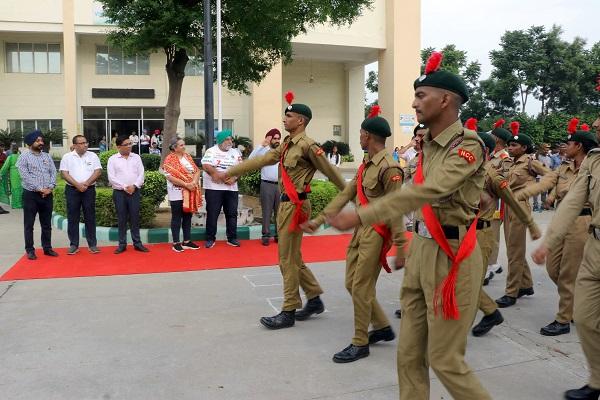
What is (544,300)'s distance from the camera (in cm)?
601

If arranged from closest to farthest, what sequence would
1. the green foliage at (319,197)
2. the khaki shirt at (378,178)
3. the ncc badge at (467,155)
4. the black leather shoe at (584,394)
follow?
1. the ncc badge at (467,155)
2. the black leather shoe at (584,394)
3. the khaki shirt at (378,178)
4. the green foliage at (319,197)

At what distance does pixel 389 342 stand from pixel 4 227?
9221 mm

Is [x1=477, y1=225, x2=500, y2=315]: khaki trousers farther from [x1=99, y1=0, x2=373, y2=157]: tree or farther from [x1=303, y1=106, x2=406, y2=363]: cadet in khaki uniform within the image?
[x1=99, y1=0, x2=373, y2=157]: tree

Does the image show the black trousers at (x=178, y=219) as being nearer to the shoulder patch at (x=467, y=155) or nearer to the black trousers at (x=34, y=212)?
the black trousers at (x=34, y=212)

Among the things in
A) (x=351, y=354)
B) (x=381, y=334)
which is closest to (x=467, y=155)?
(x=351, y=354)

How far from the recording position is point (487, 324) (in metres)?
4.80

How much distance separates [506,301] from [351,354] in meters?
2.37

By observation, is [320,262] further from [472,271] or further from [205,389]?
[472,271]

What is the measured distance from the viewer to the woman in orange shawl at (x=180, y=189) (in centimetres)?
835

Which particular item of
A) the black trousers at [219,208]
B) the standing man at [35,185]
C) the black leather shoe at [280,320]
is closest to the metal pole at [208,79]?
the black trousers at [219,208]

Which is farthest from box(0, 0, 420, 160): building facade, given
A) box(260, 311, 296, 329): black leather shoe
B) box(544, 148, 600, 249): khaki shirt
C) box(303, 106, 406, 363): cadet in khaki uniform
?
box(544, 148, 600, 249): khaki shirt

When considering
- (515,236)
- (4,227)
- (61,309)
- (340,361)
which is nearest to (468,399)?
(340,361)

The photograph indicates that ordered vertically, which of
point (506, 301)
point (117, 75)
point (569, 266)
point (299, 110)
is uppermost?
point (117, 75)

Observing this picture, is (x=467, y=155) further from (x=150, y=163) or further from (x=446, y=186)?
(x=150, y=163)
